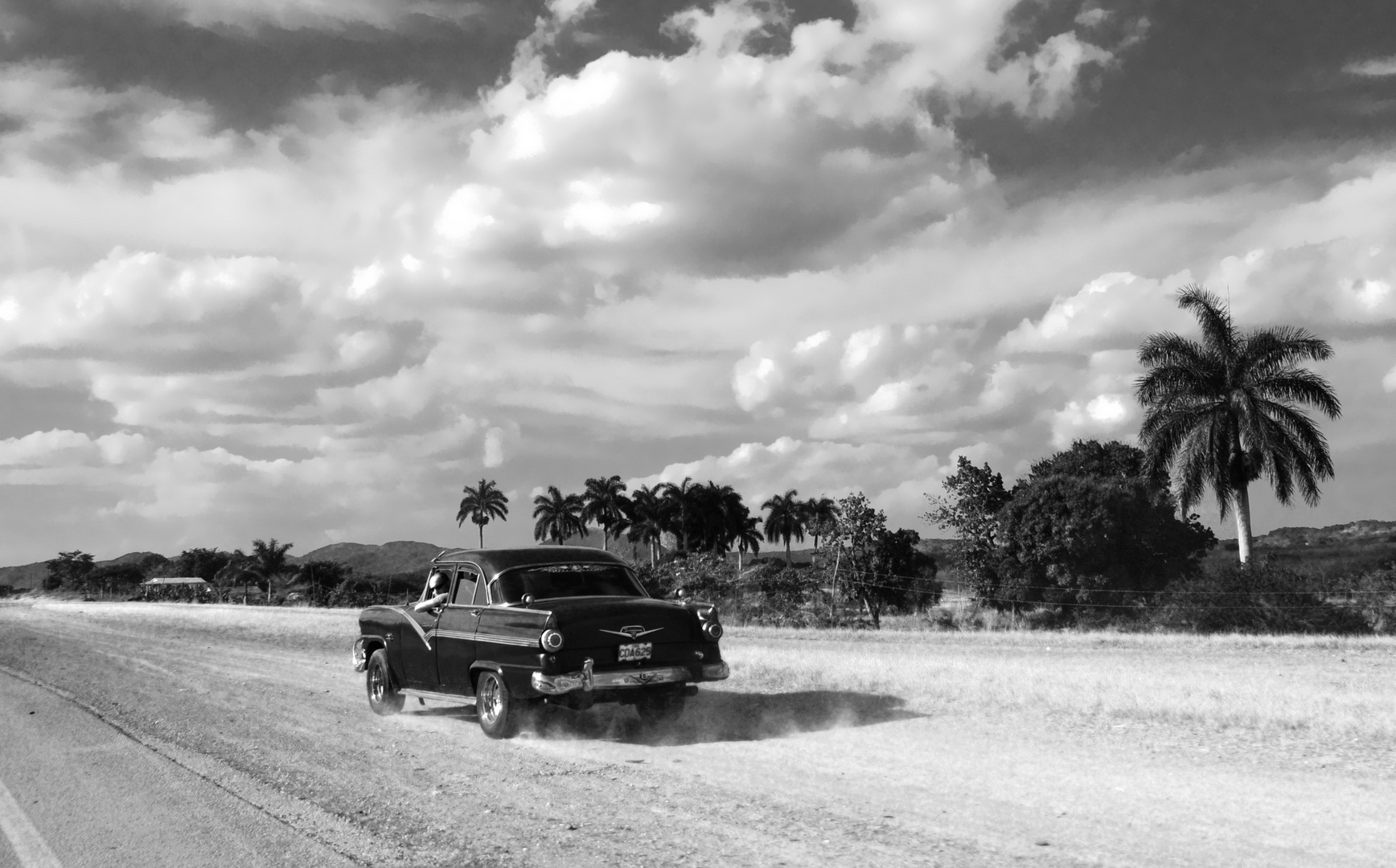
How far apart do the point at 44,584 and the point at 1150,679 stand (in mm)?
183481

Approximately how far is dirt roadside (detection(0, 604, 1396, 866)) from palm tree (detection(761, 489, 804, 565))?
148774 mm

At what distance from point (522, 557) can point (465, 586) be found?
714mm

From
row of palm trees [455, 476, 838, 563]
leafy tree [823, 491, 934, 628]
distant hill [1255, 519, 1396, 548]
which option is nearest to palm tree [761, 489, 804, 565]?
row of palm trees [455, 476, 838, 563]

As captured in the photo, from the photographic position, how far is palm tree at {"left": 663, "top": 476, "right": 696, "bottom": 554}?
12825 cm

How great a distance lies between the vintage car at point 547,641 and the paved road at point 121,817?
2912 mm

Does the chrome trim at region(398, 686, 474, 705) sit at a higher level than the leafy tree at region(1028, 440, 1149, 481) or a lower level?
lower

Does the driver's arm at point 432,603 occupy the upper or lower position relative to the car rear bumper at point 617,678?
upper

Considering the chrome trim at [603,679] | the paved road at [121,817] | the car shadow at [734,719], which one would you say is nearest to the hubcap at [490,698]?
the car shadow at [734,719]

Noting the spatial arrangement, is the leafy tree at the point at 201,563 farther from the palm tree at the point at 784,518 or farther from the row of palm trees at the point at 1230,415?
the row of palm trees at the point at 1230,415

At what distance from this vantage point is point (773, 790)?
26.4 feet

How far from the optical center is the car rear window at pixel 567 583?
11375 millimetres

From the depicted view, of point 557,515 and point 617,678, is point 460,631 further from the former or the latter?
point 557,515

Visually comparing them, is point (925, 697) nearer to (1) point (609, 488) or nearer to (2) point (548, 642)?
(2) point (548, 642)

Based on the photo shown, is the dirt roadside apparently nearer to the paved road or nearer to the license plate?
the paved road
